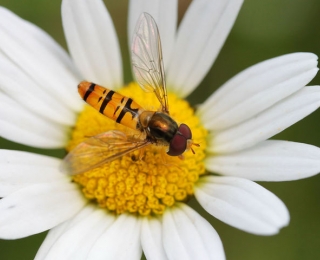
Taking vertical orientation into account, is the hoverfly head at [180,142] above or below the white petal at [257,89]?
below

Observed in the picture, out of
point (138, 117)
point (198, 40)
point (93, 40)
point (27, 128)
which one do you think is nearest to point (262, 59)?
point (198, 40)

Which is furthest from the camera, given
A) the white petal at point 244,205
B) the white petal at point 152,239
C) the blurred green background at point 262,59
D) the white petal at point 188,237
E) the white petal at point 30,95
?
the blurred green background at point 262,59

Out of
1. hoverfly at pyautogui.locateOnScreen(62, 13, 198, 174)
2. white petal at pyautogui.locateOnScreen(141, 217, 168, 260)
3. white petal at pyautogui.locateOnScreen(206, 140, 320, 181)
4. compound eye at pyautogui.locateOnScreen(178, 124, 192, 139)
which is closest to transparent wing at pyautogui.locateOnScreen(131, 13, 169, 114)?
hoverfly at pyautogui.locateOnScreen(62, 13, 198, 174)

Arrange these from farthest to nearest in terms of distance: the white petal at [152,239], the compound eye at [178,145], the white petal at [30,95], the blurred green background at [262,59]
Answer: the blurred green background at [262,59] < the white petal at [30,95] < the compound eye at [178,145] < the white petal at [152,239]

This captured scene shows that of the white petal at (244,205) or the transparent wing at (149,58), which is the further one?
the transparent wing at (149,58)

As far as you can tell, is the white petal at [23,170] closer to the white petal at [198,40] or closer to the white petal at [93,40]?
the white petal at [93,40]

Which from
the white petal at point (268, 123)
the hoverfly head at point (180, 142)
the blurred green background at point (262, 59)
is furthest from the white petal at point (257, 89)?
the blurred green background at point (262, 59)

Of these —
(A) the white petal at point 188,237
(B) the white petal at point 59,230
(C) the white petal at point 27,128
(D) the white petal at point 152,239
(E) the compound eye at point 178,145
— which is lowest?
(B) the white petal at point 59,230

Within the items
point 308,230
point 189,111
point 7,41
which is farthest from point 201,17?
point 308,230

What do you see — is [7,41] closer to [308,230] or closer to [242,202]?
[242,202]
